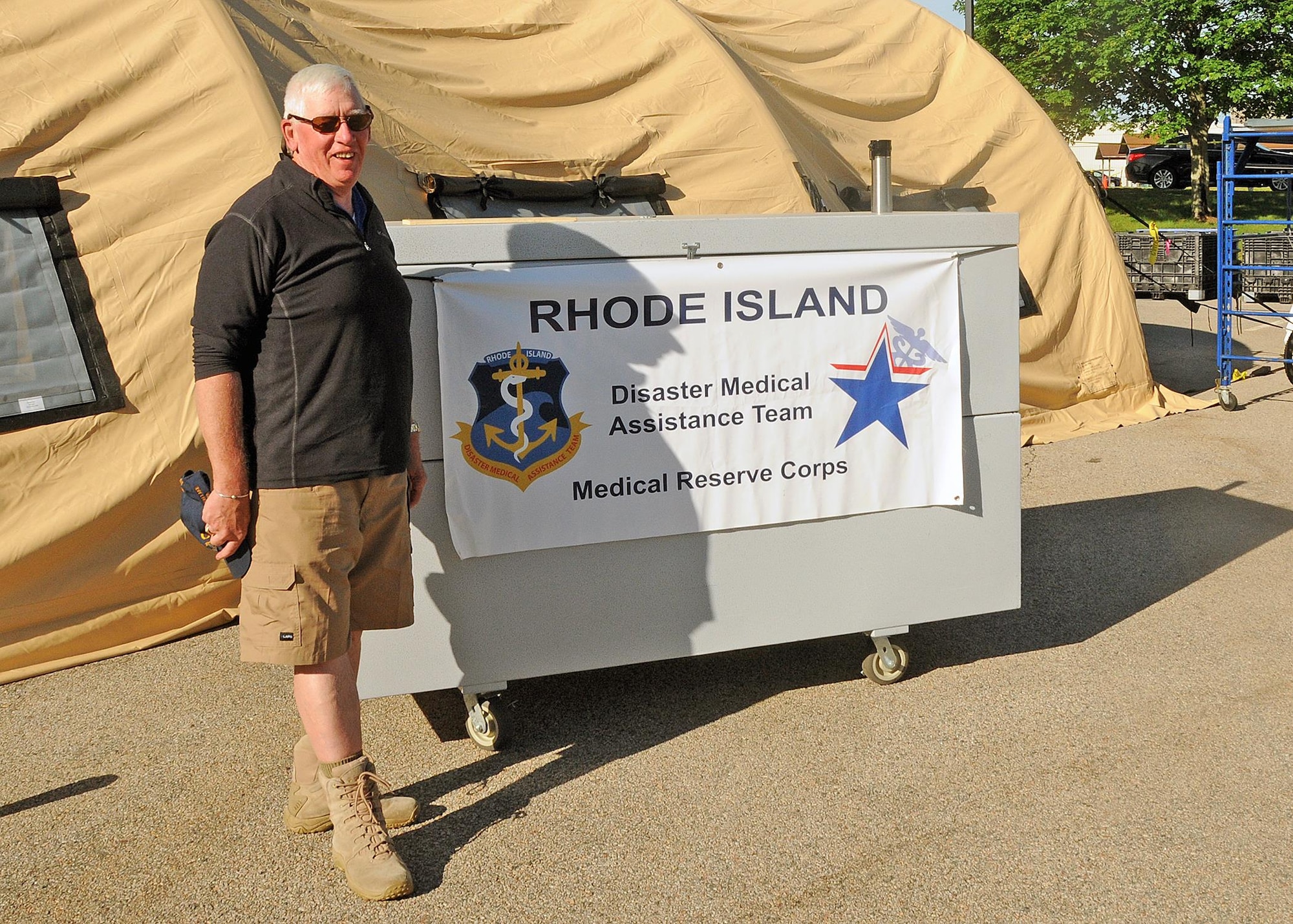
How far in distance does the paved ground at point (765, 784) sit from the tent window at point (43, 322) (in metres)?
1.07

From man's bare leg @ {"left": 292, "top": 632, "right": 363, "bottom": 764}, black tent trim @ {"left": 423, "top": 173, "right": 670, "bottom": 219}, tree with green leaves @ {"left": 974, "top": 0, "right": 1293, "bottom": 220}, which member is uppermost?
tree with green leaves @ {"left": 974, "top": 0, "right": 1293, "bottom": 220}

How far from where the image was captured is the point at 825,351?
151 inches

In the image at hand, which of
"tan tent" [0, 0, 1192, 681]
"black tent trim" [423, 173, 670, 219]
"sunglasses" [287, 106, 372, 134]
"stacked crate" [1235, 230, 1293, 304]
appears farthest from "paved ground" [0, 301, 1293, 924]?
"stacked crate" [1235, 230, 1293, 304]

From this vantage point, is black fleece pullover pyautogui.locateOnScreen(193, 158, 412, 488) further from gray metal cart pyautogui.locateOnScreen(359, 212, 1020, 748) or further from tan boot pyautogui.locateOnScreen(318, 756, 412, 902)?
tan boot pyautogui.locateOnScreen(318, 756, 412, 902)

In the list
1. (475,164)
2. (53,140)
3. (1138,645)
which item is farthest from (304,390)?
(475,164)

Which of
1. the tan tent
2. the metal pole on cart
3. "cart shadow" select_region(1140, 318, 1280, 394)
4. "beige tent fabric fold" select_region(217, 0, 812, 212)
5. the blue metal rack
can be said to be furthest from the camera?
"cart shadow" select_region(1140, 318, 1280, 394)

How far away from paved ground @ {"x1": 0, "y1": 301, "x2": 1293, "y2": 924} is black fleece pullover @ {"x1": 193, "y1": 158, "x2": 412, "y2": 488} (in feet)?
3.57

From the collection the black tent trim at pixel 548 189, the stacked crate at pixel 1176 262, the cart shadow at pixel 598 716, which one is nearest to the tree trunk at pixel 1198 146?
the stacked crate at pixel 1176 262

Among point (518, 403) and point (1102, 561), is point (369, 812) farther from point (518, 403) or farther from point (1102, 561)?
point (1102, 561)

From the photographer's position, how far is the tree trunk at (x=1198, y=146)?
31234 millimetres

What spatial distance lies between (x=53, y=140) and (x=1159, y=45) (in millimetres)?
34261

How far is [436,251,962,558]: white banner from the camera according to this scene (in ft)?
11.6

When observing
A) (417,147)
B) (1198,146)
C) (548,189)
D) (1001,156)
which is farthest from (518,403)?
(1198,146)

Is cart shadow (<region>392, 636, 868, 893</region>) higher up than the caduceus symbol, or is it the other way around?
the caduceus symbol
